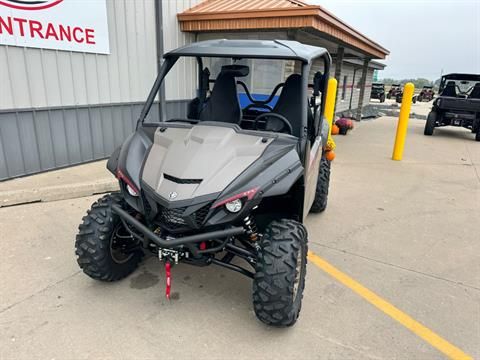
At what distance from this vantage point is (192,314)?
2.53m

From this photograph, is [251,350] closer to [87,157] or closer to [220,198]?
[220,198]

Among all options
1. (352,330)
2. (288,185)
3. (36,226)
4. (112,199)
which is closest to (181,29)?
(36,226)

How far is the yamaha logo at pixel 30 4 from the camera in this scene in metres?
4.59

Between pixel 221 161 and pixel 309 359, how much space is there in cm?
135

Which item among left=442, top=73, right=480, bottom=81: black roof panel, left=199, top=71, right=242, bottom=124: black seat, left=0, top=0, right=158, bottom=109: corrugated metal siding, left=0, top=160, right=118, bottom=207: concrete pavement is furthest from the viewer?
left=442, top=73, right=480, bottom=81: black roof panel

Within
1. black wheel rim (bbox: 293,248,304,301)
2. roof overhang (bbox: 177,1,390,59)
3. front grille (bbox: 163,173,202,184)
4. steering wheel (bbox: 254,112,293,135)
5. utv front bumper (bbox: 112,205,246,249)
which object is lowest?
black wheel rim (bbox: 293,248,304,301)

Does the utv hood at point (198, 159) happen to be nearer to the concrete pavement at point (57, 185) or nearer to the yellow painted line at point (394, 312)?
the yellow painted line at point (394, 312)

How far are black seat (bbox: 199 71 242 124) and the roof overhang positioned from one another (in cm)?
390

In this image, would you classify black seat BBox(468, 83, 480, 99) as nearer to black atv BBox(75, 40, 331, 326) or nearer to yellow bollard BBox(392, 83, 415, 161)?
yellow bollard BBox(392, 83, 415, 161)

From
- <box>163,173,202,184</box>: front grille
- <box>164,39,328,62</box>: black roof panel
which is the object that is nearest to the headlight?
<box>163,173,202,184</box>: front grille

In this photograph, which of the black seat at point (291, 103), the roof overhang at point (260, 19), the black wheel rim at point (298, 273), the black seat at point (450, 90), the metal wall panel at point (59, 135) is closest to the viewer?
the black wheel rim at point (298, 273)

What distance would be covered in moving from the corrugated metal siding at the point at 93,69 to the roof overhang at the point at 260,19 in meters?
1.00

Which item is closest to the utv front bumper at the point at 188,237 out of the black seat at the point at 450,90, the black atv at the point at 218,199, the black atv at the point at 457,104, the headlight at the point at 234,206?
the black atv at the point at 218,199

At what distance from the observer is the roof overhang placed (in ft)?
21.3
